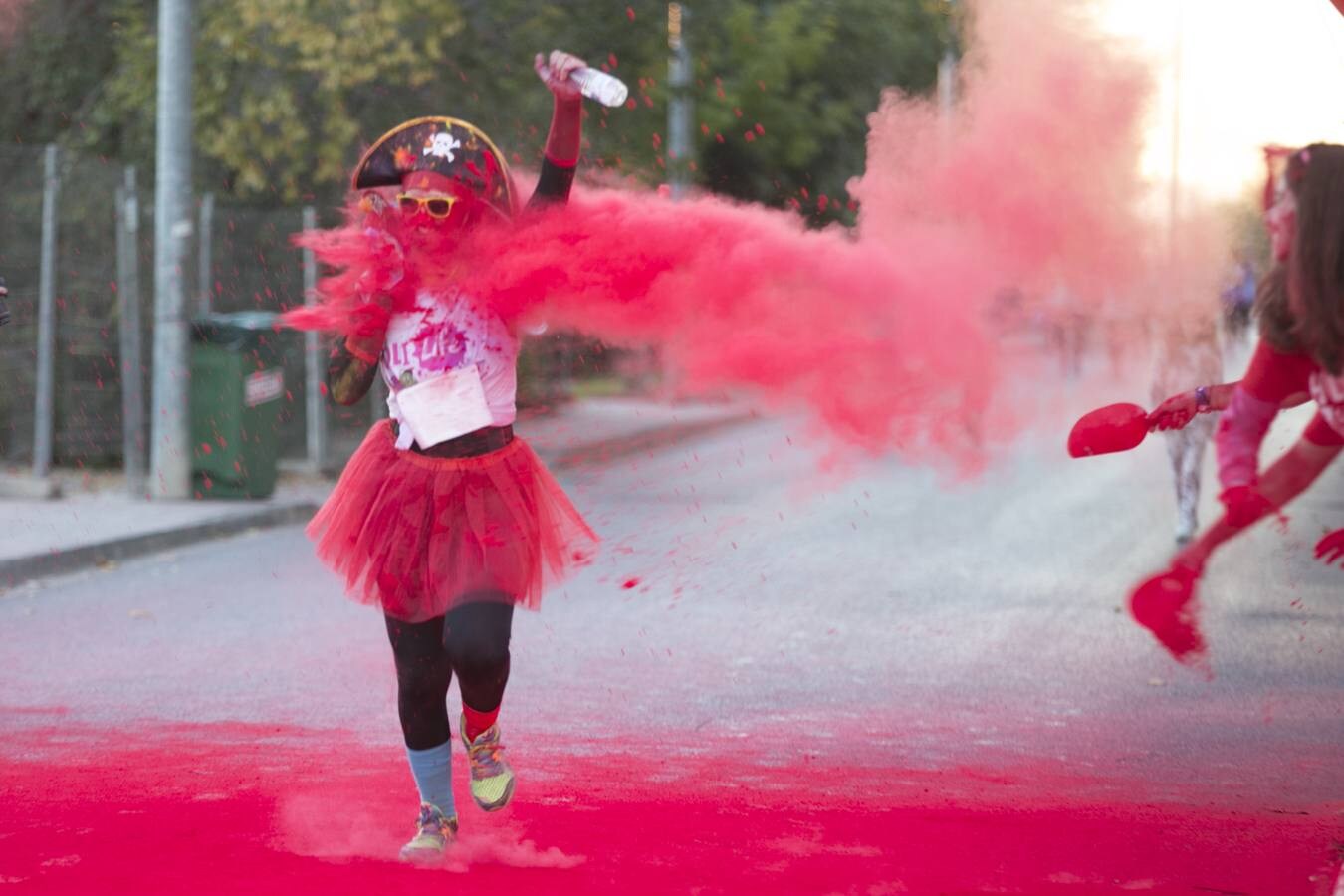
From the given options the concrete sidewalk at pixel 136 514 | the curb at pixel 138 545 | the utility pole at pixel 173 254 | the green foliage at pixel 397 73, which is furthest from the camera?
the green foliage at pixel 397 73

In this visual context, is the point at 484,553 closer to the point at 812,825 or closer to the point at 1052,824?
the point at 812,825

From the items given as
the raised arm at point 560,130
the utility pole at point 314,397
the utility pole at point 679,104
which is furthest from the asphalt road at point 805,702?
the utility pole at point 679,104

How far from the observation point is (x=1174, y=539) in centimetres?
1184

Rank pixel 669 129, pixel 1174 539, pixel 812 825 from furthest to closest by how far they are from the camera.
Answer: pixel 669 129
pixel 1174 539
pixel 812 825

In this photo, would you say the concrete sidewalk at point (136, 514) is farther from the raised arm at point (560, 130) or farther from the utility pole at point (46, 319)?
A: the raised arm at point (560, 130)

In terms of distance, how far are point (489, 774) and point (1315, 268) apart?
241 cm

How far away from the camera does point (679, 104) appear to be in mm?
21500

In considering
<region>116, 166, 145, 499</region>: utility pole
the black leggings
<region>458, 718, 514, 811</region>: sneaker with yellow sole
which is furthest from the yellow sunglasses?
<region>116, 166, 145, 499</region>: utility pole

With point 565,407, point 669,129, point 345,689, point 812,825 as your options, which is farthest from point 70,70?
point 812,825

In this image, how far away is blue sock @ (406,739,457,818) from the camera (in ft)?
15.1

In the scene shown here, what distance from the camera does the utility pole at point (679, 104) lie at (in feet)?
59.3

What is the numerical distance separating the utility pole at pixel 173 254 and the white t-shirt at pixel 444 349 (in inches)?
368

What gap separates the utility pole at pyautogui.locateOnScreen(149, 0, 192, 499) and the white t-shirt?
30.7ft

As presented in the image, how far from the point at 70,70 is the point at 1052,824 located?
15057mm
